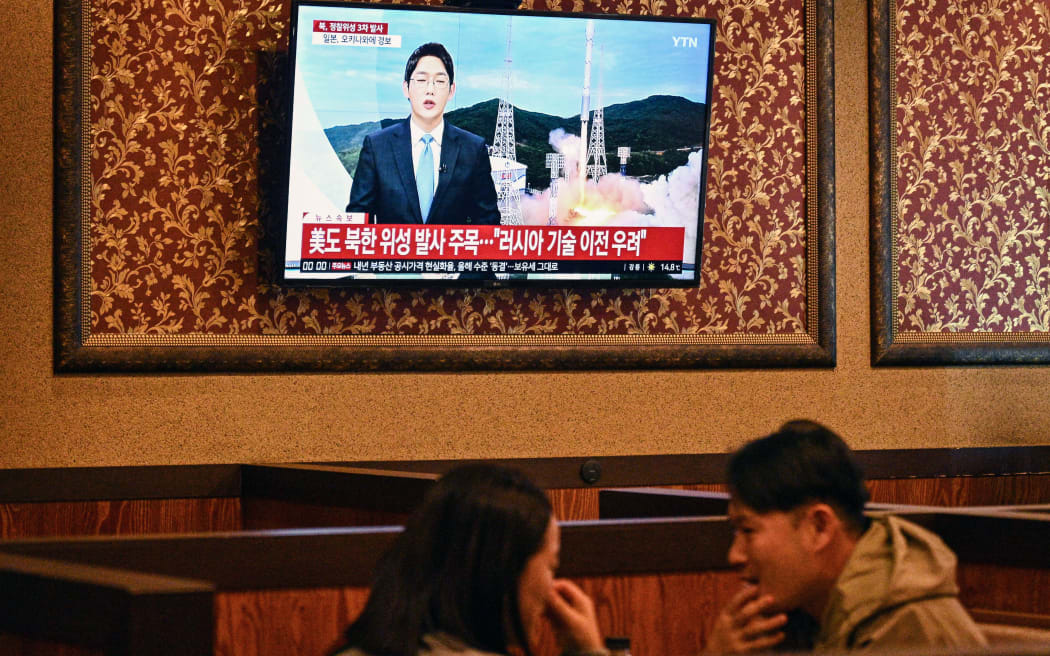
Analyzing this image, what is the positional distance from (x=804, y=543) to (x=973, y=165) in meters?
3.07

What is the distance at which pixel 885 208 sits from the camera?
4.39 metres

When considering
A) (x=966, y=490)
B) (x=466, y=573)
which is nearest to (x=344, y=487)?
(x=466, y=573)

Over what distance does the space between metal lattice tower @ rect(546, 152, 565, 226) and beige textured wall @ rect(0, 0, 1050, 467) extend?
522mm

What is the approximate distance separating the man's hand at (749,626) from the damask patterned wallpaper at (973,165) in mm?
2742

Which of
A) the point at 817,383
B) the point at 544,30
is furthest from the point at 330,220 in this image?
the point at 817,383

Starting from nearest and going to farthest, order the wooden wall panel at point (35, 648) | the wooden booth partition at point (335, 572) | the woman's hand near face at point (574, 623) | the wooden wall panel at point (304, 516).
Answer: the wooden wall panel at point (35, 648)
the woman's hand near face at point (574, 623)
the wooden booth partition at point (335, 572)
the wooden wall panel at point (304, 516)

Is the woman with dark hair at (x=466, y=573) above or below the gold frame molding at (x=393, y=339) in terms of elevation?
below

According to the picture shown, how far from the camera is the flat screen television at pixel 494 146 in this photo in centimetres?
385

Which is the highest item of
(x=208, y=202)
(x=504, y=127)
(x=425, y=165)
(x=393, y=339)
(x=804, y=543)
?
(x=504, y=127)

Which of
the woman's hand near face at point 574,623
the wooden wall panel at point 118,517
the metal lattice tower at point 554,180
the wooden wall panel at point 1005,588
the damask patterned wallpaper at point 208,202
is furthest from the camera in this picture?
the metal lattice tower at point 554,180

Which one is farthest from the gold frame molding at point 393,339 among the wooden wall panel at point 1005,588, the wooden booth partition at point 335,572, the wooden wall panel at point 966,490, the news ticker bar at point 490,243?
the wooden wall panel at point 1005,588

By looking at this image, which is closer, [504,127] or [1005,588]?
[1005,588]

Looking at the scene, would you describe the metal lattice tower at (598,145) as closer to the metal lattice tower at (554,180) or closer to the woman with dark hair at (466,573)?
the metal lattice tower at (554,180)

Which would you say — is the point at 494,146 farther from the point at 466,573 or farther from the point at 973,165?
the point at 466,573
